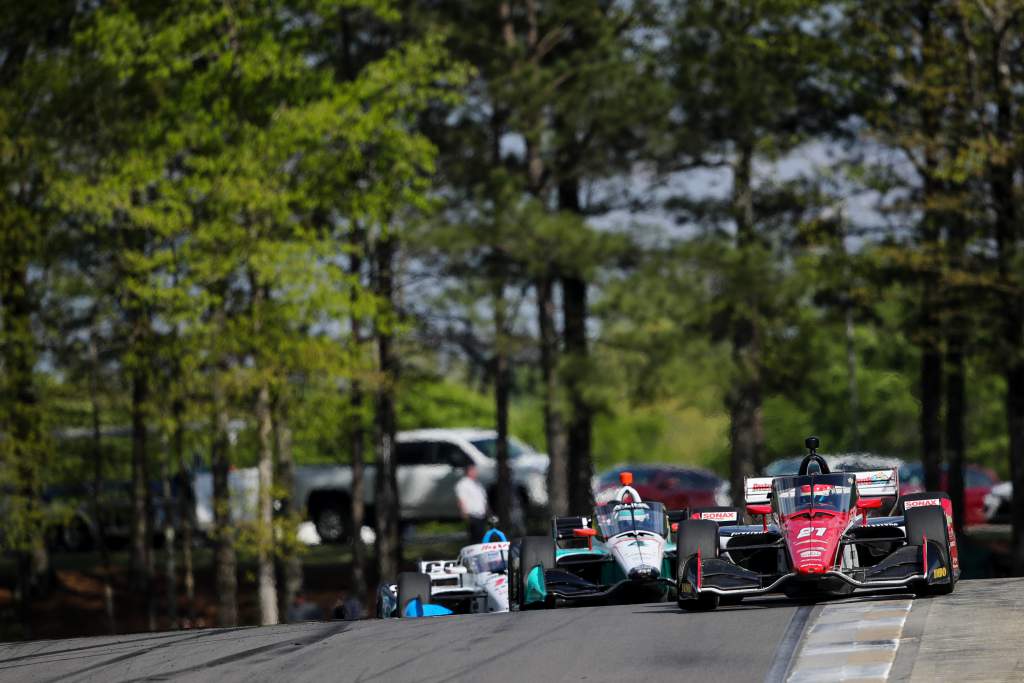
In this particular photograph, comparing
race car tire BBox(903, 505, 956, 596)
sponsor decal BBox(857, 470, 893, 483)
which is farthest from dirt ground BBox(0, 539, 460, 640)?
race car tire BBox(903, 505, 956, 596)

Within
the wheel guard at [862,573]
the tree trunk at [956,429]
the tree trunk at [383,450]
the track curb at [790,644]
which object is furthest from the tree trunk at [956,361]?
the track curb at [790,644]

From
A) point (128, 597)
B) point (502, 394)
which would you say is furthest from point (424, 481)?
point (128, 597)

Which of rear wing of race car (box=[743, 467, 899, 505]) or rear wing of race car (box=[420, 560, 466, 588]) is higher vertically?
rear wing of race car (box=[743, 467, 899, 505])

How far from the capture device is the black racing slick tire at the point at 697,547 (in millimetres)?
13469

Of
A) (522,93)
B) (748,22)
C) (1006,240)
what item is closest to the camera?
(1006,240)

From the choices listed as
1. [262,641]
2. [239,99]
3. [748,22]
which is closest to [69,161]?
[239,99]

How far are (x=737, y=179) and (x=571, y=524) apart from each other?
18492 mm

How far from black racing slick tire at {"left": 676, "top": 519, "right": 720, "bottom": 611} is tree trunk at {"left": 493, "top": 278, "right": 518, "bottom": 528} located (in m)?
17.4

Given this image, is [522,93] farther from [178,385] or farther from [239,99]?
[178,385]

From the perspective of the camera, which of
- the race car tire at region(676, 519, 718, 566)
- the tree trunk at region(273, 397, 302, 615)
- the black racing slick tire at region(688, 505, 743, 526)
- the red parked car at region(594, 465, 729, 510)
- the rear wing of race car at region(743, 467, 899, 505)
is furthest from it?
the red parked car at region(594, 465, 729, 510)

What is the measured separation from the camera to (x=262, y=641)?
43.4 ft

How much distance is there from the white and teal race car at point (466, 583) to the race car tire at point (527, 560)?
1197 millimetres

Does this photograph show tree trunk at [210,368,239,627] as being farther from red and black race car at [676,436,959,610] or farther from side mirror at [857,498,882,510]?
side mirror at [857,498,882,510]

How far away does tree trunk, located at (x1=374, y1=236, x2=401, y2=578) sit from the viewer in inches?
1250
